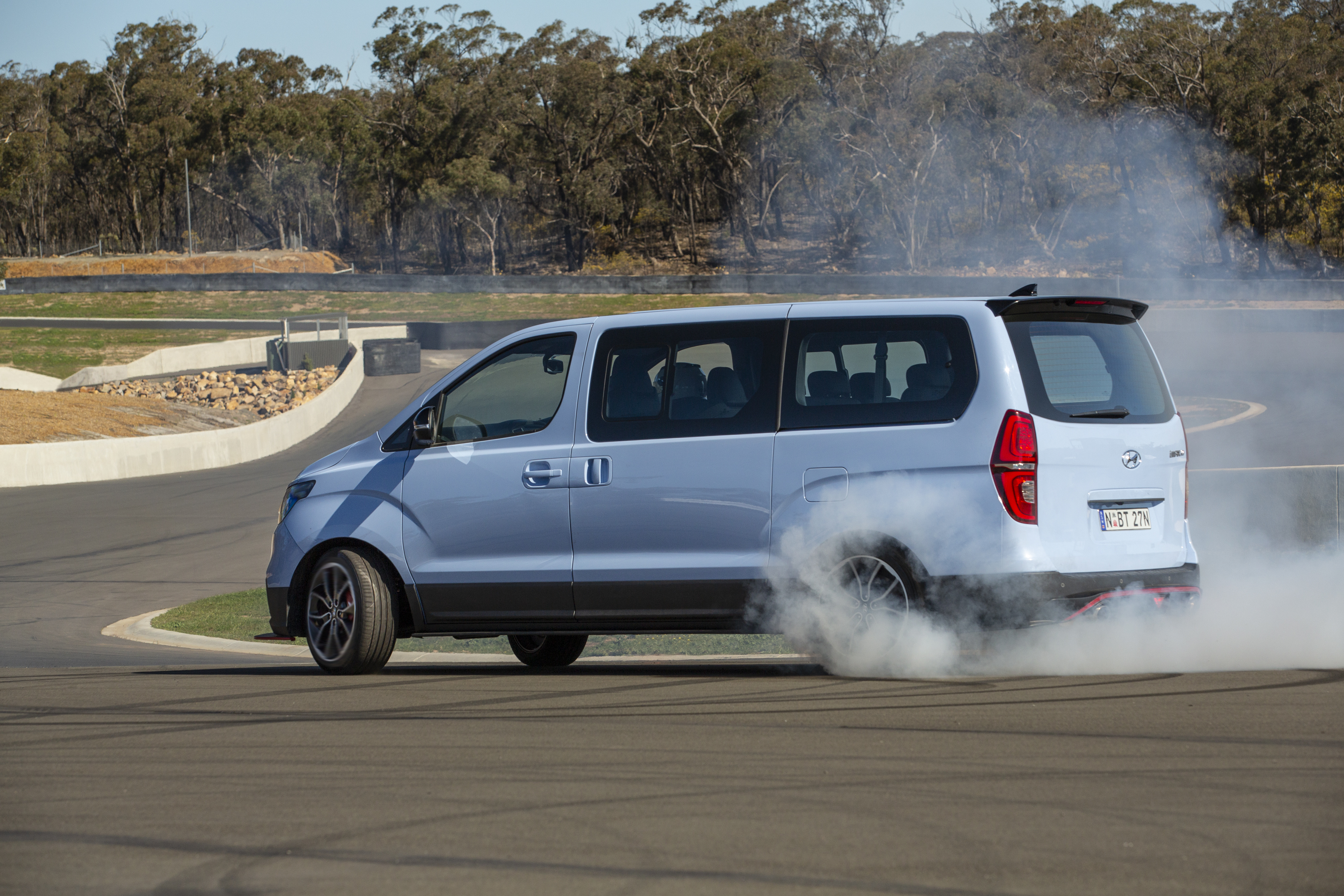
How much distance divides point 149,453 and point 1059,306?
23.7m

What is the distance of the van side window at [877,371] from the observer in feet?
21.3

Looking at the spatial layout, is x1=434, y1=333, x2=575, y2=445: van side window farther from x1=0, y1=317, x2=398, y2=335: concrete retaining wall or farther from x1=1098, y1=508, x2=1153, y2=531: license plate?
x1=0, y1=317, x2=398, y2=335: concrete retaining wall

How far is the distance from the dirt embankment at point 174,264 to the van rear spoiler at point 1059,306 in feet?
316

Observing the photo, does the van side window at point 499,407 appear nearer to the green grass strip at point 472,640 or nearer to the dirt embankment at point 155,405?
the green grass strip at point 472,640

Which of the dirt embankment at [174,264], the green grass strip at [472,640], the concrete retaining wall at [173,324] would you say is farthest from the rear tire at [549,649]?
the dirt embankment at [174,264]

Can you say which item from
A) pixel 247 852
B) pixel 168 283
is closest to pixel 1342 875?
pixel 247 852

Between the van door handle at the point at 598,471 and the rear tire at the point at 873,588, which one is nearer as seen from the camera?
the rear tire at the point at 873,588

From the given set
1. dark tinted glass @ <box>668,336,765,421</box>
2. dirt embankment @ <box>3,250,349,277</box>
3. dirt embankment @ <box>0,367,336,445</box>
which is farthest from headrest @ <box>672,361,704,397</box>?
dirt embankment @ <box>3,250,349,277</box>

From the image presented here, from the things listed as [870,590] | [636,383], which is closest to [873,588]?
[870,590]

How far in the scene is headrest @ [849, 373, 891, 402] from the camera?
6.63 m

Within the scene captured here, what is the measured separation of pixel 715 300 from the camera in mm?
57469

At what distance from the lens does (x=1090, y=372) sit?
6.66 metres

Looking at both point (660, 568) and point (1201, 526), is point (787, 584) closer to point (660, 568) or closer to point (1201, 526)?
point (660, 568)

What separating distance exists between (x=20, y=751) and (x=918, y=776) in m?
3.73
